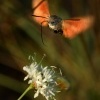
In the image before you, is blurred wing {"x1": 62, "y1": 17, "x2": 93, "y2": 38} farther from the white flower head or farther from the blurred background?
the blurred background

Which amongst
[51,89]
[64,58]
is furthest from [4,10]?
[51,89]

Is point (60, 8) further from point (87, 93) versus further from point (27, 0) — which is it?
point (87, 93)

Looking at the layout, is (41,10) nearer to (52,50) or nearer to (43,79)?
(43,79)

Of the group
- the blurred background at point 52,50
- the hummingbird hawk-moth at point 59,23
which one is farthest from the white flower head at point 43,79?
the blurred background at point 52,50

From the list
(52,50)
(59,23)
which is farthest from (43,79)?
(52,50)

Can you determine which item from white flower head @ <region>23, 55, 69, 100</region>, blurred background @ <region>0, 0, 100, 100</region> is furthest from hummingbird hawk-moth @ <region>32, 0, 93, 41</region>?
blurred background @ <region>0, 0, 100, 100</region>
